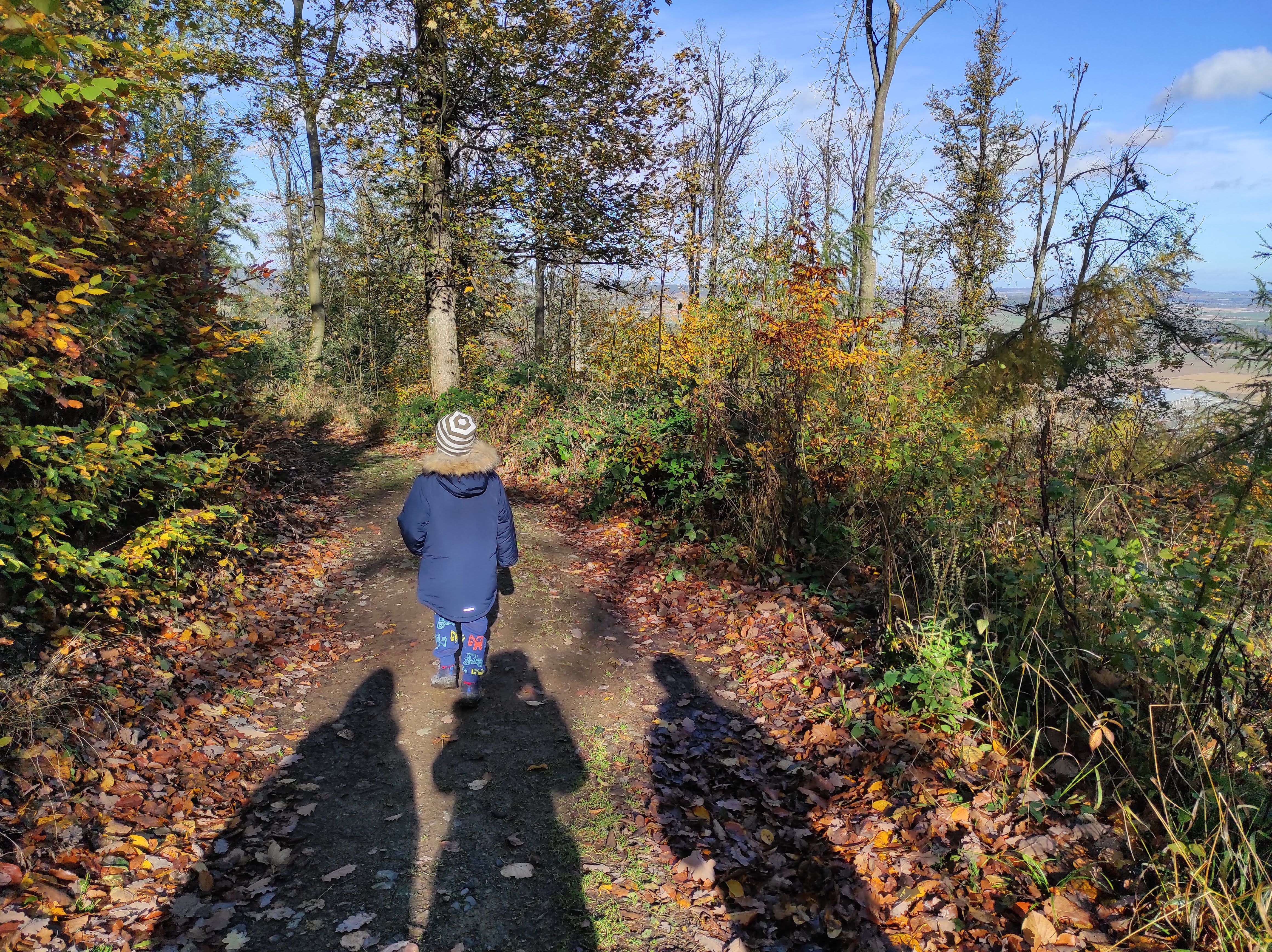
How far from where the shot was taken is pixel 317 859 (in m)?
3.30

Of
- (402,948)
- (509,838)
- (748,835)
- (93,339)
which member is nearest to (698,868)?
(748,835)

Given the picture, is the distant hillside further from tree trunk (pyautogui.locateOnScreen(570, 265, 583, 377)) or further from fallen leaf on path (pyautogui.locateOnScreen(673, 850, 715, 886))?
tree trunk (pyautogui.locateOnScreen(570, 265, 583, 377))

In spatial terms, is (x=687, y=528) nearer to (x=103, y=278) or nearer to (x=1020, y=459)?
(x=1020, y=459)

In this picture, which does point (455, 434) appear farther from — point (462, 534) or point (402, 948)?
point (402, 948)

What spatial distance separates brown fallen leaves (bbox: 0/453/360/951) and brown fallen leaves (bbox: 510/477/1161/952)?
7.64 ft

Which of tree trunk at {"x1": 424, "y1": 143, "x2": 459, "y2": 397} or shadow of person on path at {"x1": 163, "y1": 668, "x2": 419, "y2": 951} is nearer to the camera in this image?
shadow of person on path at {"x1": 163, "y1": 668, "x2": 419, "y2": 951}

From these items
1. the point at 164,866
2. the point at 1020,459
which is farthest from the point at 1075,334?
the point at 164,866

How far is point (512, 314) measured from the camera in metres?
30.9

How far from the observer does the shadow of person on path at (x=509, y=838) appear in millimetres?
2941

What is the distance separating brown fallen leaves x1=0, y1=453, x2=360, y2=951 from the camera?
2766mm

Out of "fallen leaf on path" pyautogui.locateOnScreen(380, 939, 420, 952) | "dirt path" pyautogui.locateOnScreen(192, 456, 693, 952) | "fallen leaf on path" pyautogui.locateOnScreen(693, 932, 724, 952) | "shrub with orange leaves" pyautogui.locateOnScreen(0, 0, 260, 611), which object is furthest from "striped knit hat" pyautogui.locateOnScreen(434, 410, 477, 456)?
"fallen leaf on path" pyautogui.locateOnScreen(693, 932, 724, 952)

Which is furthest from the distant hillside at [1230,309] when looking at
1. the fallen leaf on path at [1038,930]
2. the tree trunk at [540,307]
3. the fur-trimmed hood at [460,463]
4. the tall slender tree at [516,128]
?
the tree trunk at [540,307]

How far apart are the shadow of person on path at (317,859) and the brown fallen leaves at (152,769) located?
0.03 metres

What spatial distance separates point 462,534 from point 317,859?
6.89ft
